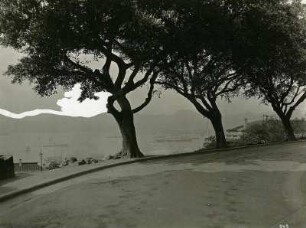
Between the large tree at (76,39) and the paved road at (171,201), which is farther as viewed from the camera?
the large tree at (76,39)

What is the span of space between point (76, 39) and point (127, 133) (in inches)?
247

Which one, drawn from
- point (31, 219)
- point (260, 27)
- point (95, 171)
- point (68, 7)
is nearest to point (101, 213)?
point (31, 219)

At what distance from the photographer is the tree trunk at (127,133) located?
25.3m

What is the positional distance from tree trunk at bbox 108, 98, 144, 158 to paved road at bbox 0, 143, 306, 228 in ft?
23.5

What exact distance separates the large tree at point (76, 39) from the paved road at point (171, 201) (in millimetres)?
7404

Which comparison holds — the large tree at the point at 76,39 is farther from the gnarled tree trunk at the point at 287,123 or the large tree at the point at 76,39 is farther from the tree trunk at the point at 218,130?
the gnarled tree trunk at the point at 287,123

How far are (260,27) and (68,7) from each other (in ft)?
42.0

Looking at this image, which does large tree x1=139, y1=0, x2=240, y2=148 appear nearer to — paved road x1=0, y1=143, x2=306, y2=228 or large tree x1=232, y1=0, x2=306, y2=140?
large tree x1=232, y1=0, x2=306, y2=140

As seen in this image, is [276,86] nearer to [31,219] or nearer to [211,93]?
Result: [211,93]

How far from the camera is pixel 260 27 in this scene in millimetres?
28484

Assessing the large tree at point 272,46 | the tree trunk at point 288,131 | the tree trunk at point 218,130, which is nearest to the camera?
the large tree at point 272,46

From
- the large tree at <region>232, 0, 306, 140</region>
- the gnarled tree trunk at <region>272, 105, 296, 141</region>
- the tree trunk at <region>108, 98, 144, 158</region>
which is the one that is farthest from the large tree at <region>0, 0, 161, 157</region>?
the gnarled tree trunk at <region>272, 105, 296, 141</region>

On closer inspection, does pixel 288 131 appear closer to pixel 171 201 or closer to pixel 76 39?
pixel 76 39

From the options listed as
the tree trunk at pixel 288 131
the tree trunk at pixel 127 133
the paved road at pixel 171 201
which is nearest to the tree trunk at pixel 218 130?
the tree trunk at pixel 127 133
